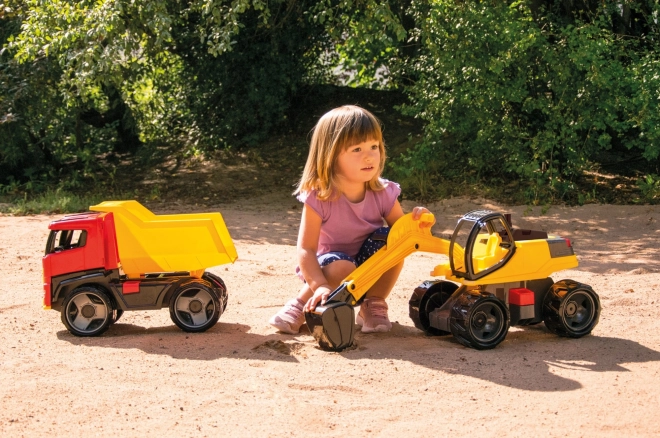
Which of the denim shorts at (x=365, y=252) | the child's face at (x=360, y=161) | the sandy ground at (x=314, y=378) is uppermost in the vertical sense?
the child's face at (x=360, y=161)

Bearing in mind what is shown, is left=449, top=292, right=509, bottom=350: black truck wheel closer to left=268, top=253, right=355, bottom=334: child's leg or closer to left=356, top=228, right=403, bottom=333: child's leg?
left=356, top=228, right=403, bottom=333: child's leg

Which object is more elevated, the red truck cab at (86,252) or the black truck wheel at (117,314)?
the red truck cab at (86,252)

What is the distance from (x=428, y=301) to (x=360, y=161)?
0.85 metres

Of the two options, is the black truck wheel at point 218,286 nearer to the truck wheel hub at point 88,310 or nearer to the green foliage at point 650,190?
the truck wheel hub at point 88,310

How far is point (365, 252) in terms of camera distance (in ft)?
15.9

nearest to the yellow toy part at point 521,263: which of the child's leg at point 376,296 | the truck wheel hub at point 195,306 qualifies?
the child's leg at point 376,296

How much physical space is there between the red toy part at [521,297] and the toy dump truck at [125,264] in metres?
1.50

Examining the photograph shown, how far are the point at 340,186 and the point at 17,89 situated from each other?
23.2 feet

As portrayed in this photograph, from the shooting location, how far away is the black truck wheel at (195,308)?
4758mm

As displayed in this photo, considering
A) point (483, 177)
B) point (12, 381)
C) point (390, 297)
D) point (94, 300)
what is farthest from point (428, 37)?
point (12, 381)

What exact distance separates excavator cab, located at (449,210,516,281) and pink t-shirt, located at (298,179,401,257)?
559 millimetres

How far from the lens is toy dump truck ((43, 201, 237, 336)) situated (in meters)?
4.72

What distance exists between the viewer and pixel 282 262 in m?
7.12

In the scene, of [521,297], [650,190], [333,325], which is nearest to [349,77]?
[650,190]
